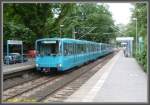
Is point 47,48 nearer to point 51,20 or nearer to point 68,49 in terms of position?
point 68,49

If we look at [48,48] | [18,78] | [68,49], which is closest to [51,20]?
[68,49]

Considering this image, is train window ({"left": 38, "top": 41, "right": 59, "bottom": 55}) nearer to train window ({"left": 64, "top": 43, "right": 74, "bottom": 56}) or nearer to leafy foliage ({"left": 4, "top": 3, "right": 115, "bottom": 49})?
train window ({"left": 64, "top": 43, "right": 74, "bottom": 56})

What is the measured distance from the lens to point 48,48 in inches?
1087

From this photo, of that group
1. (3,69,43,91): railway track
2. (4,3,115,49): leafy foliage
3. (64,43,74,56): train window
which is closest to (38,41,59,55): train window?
(64,43,74,56): train window

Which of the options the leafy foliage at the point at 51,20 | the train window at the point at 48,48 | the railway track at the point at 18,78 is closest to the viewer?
the railway track at the point at 18,78

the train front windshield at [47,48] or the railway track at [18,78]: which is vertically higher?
the train front windshield at [47,48]

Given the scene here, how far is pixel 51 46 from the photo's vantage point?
27312 mm

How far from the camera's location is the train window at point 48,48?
27.2 metres

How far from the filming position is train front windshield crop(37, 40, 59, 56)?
2722cm

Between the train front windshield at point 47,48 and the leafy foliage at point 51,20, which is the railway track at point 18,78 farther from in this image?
the leafy foliage at point 51,20

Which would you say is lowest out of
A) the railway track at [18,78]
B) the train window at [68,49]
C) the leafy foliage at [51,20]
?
the railway track at [18,78]

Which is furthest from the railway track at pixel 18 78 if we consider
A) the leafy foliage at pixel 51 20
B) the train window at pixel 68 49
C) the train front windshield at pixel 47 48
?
the leafy foliage at pixel 51 20

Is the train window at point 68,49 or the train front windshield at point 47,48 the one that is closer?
the train front windshield at point 47,48

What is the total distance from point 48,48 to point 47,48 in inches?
2.6
